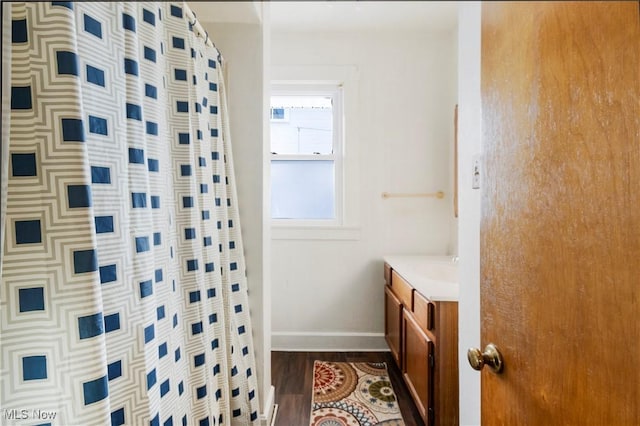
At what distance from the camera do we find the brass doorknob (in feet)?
1.47

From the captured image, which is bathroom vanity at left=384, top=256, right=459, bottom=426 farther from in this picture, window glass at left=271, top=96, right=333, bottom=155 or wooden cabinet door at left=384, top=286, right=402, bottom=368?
window glass at left=271, top=96, right=333, bottom=155

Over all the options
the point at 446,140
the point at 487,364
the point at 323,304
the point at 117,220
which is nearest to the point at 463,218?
the point at 446,140

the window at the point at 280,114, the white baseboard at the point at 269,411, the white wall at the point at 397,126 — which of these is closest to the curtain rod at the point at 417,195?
the white wall at the point at 397,126

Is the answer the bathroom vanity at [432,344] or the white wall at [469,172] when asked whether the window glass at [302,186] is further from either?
the bathroom vanity at [432,344]

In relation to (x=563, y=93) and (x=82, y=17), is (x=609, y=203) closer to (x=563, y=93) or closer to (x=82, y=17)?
(x=563, y=93)

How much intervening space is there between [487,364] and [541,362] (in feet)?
0.25

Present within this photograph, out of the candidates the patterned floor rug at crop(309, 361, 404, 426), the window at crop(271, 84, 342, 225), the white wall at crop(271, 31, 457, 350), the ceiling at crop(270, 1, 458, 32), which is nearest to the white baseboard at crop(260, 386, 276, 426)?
the patterned floor rug at crop(309, 361, 404, 426)

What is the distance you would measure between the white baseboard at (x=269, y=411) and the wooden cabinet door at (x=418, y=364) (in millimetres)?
581

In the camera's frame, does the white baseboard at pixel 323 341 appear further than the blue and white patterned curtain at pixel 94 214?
Yes

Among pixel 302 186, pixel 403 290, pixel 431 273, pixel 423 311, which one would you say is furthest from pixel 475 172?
pixel 403 290

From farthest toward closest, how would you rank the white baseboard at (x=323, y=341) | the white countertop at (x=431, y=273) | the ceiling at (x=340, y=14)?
the white baseboard at (x=323, y=341)
the white countertop at (x=431, y=273)
the ceiling at (x=340, y=14)

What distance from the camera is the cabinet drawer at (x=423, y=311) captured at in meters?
1.16

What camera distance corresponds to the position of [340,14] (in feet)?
0.82

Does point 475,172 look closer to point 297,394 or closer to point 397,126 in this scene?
point 397,126
